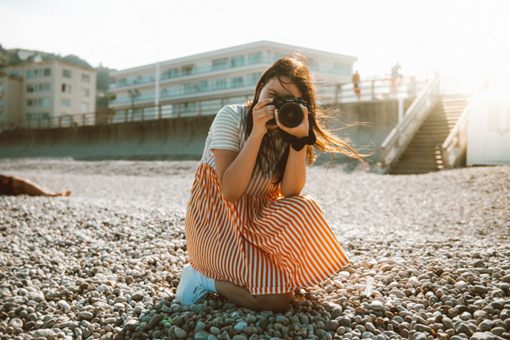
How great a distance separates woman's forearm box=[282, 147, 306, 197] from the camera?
2040 mm

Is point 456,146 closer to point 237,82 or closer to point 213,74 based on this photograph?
point 237,82

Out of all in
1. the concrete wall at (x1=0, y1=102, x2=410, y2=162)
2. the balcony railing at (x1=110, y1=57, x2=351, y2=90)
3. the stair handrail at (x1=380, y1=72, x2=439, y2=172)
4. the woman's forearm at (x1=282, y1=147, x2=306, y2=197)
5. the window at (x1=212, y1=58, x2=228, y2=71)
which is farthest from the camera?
the window at (x1=212, y1=58, x2=228, y2=71)

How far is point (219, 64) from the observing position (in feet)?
135

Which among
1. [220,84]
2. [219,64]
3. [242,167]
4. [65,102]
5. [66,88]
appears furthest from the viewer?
[65,102]

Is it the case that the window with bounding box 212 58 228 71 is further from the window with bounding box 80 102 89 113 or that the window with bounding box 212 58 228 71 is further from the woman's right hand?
the woman's right hand

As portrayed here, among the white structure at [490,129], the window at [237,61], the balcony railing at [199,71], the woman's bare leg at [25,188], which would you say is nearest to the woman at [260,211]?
the woman's bare leg at [25,188]

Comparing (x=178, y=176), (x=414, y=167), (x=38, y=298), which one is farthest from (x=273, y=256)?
(x=178, y=176)

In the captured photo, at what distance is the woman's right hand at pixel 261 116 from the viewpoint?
1.84 m

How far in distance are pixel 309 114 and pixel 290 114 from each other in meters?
0.29

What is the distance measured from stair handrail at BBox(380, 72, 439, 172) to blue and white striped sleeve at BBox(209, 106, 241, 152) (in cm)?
970

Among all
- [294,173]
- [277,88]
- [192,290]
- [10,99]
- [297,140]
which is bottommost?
[192,290]

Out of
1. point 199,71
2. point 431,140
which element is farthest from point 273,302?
point 199,71

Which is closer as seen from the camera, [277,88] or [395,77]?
[277,88]

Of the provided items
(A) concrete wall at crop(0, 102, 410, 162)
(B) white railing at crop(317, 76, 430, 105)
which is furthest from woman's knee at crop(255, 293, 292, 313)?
(B) white railing at crop(317, 76, 430, 105)
